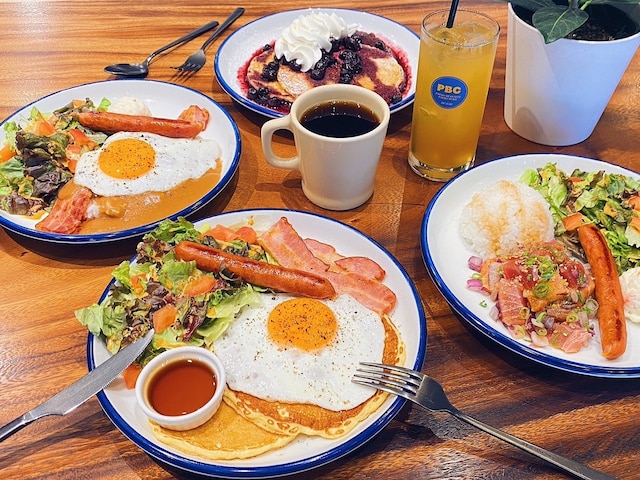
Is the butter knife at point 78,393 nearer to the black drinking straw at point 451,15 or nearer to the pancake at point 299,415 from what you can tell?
the pancake at point 299,415

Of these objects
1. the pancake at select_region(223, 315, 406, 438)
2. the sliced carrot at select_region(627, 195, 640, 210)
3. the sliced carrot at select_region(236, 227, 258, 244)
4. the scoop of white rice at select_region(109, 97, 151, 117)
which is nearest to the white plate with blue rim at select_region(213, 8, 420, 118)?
the scoop of white rice at select_region(109, 97, 151, 117)

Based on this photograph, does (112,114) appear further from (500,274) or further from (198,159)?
(500,274)

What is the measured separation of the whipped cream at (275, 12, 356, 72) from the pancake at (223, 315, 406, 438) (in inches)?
76.1

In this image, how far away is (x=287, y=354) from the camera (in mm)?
1737

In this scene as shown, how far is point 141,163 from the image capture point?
2395 millimetres

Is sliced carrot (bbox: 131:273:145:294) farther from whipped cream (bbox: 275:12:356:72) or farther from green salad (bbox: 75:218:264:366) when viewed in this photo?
whipped cream (bbox: 275:12:356:72)

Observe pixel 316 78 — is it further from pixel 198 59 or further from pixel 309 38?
pixel 198 59

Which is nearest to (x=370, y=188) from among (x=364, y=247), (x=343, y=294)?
(x=364, y=247)

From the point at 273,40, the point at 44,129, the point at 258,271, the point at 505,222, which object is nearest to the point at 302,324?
the point at 258,271

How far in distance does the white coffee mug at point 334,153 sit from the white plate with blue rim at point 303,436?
27 centimetres

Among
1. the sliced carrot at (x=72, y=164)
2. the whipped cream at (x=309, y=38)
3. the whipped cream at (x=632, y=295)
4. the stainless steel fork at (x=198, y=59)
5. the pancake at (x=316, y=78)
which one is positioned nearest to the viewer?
the whipped cream at (x=632, y=295)

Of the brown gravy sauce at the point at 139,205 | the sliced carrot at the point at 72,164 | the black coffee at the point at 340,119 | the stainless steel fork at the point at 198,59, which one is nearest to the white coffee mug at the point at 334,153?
the black coffee at the point at 340,119

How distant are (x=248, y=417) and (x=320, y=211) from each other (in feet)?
3.34

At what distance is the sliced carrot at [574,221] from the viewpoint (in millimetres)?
2105
